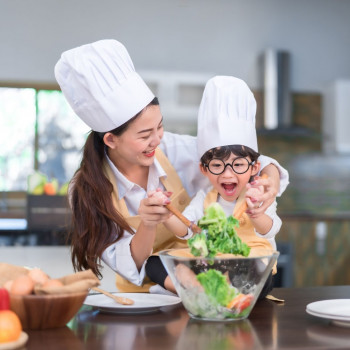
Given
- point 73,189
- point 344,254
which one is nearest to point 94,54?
point 73,189

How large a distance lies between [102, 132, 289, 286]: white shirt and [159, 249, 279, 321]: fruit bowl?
49 cm

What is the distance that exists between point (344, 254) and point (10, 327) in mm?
4443

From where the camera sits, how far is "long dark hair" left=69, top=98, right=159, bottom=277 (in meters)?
1.72

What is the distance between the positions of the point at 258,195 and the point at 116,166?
0.61 metres

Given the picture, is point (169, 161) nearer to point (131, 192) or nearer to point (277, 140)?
point (131, 192)

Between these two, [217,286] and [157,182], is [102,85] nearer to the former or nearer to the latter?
[157,182]

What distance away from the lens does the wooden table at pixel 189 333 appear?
40.7 inches

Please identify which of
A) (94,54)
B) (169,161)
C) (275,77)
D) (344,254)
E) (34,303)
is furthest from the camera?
(275,77)

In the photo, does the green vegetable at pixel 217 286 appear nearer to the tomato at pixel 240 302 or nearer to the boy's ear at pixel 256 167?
the tomato at pixel 240 302

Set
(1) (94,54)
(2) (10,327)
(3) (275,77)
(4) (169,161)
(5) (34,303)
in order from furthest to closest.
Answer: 1. (3) (275,77)
2. (4) (169,161)
3. (1) (94,54)
4. (5) (34,303)
5. (2) (10,327)

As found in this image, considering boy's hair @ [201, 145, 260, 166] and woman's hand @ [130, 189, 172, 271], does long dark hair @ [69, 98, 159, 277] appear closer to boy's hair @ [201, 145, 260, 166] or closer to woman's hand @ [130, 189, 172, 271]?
woman's hand @ [130, 189, 172, 271]

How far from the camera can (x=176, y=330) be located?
1.14 meters

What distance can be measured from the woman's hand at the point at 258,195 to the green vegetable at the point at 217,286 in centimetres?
25

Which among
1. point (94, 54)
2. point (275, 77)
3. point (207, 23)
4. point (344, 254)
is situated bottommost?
point (344, 254)
